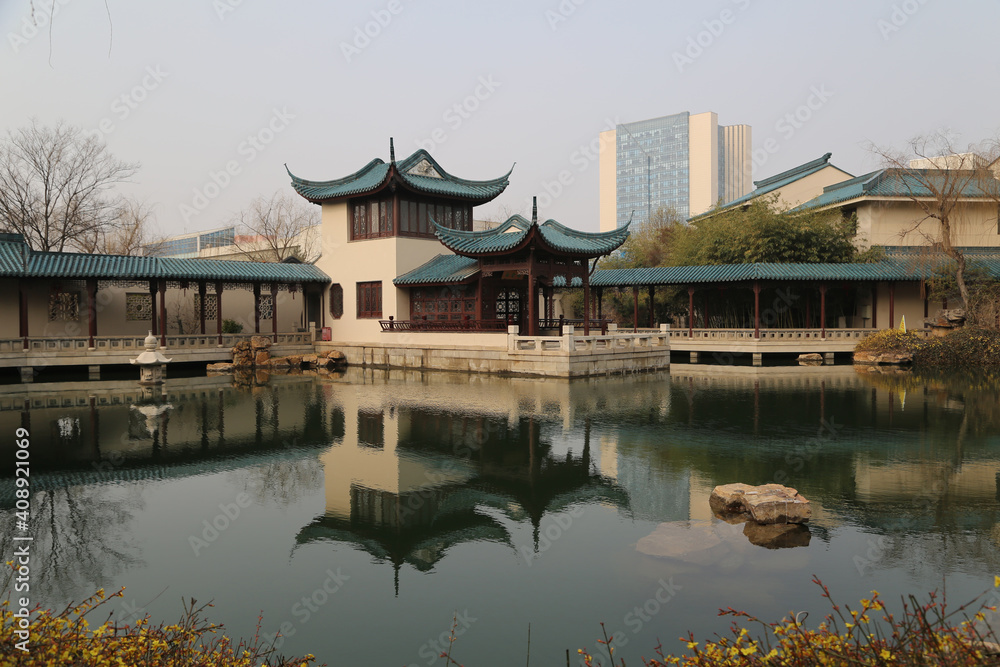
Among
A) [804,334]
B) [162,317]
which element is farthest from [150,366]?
[804,334]

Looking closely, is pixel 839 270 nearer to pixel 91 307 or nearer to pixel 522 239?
pixel 522 239

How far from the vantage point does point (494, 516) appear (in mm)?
7043

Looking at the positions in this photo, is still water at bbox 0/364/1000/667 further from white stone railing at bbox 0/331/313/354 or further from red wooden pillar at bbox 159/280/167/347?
red wooden pillar at bbox 159/280/167/347

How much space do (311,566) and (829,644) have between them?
4099 mm

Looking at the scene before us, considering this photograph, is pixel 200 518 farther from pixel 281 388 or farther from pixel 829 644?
pixel 281 388

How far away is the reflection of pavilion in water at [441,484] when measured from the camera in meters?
6.53

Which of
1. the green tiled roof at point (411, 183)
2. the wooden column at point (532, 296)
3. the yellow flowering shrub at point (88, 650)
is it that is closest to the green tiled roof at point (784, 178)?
the green tiled roof at point (411, 183)

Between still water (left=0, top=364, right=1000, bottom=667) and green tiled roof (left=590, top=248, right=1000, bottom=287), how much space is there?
1021cm

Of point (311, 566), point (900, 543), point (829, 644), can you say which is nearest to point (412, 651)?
point (311, 566)

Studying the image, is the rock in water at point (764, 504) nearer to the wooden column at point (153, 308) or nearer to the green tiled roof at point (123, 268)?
the green tiled roof at point (123, 268)

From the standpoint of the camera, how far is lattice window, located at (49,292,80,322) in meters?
21.4

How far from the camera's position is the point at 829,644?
3.09 m

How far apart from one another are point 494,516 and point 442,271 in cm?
1634

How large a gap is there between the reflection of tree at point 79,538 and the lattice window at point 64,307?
16.2m
